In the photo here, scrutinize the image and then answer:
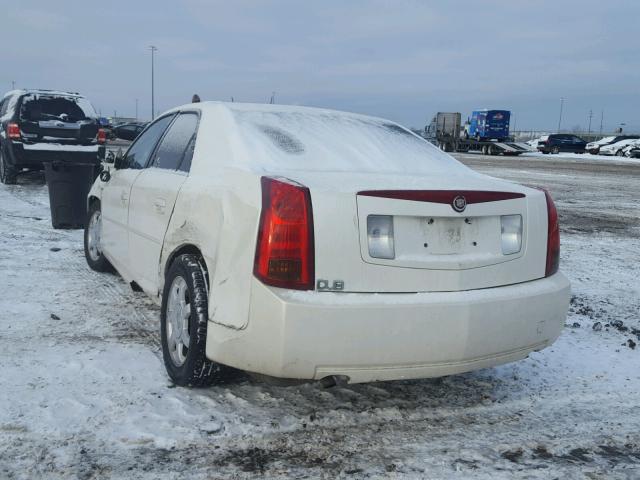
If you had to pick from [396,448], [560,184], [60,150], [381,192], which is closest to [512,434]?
[396,448]

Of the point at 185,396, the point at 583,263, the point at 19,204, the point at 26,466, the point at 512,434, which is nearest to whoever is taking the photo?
the point at 26,466

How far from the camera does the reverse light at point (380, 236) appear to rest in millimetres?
2666

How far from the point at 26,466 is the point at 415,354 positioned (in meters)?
1.67

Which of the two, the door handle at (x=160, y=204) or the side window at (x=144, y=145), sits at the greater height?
the side window at (x=144, y=145)

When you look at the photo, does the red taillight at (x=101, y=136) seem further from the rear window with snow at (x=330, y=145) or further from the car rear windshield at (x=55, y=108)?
the rear window with snow at (x=330, y=145)

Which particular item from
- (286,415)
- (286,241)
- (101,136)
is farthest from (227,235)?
(101,136)

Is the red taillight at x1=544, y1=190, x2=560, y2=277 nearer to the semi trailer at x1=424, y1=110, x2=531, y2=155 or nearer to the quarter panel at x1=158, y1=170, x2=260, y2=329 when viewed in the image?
the quarter panel at x1=158, y1=170, x2=260, y2=329

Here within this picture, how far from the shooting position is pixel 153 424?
9.37ft

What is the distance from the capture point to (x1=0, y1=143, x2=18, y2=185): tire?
12.1 meters

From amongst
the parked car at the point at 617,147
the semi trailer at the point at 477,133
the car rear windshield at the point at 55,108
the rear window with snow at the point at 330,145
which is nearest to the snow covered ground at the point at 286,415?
the rear window with snow at the point at 330,145

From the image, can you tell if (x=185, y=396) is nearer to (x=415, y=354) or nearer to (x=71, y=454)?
(x=71, y=454)

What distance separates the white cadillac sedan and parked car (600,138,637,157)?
42.4 m

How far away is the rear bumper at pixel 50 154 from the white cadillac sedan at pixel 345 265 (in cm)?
909

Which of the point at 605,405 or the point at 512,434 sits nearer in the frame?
the point at 512,434
